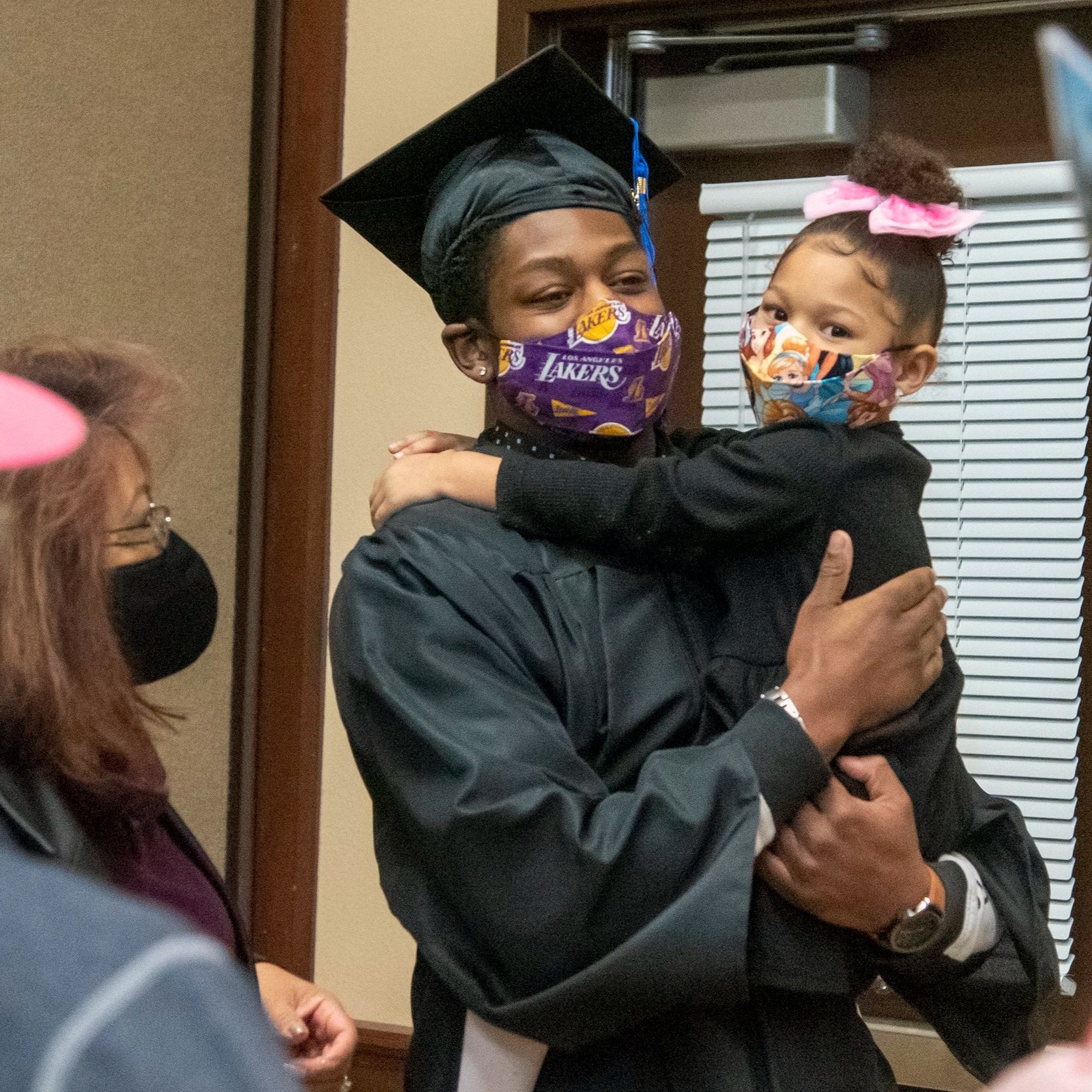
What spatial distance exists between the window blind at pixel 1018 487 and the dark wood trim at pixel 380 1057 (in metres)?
1.12

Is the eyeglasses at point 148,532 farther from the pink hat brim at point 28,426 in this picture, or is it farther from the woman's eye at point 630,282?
the woman's eye at point 630,282

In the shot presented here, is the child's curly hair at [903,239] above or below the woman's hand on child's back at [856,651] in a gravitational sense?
above

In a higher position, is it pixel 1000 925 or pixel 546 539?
pixel 546 539

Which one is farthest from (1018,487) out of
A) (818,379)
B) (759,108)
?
(818,379)

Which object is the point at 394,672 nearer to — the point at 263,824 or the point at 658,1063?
the point at 658,1063

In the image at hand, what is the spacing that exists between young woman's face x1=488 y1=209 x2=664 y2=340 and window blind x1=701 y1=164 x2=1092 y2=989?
1102 millimetres

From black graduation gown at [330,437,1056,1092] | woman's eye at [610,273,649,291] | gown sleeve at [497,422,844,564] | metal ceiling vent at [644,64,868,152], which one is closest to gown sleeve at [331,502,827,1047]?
black graduation gown at [330,437,1056,1092]

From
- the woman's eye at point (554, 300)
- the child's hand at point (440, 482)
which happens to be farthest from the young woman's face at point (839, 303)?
the child's hand at point (440, 482)

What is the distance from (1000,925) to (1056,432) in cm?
121

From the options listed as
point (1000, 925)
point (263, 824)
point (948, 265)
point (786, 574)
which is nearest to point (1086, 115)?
point (786, 574)

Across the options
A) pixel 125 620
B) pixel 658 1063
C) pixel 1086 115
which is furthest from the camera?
pixel 658 1063

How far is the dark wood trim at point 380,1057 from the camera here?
2510 millimetres

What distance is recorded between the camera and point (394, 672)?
1231mm

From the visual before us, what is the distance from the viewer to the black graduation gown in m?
1.14
